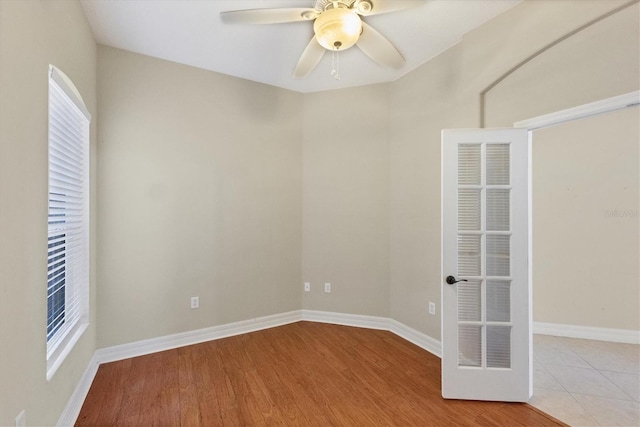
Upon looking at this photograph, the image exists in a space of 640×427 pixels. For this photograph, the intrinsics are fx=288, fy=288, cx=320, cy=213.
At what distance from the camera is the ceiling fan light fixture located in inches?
67.1

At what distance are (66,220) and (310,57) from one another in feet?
7.14

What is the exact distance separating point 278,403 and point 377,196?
2.46 m

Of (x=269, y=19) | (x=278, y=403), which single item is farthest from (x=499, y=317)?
(x=269, y=19)

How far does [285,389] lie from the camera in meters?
2.37

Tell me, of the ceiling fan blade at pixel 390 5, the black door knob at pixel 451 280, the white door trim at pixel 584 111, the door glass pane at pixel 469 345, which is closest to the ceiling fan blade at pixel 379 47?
the ceiling fan blade at pixel 390 5

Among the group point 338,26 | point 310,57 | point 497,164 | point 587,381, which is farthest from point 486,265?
point 310,57

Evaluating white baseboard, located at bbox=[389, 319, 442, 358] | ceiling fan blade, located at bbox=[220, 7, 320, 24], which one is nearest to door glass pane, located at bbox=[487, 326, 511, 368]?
white baseboard, located at bbox=[389, 319, 442, 358]

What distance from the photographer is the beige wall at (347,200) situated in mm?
3660

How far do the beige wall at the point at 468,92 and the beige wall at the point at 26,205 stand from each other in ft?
10.2

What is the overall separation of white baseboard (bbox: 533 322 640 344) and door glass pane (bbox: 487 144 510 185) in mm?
2518

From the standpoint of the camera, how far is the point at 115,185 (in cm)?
281

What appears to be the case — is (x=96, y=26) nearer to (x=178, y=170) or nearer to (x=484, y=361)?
(x=178, y=170)

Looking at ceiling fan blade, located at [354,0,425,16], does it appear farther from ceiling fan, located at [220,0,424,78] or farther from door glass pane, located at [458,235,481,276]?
door glass pane, located at [458,235,481,276]

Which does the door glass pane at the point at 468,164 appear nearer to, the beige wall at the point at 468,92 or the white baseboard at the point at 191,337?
the beige wall at the point at 468,92
